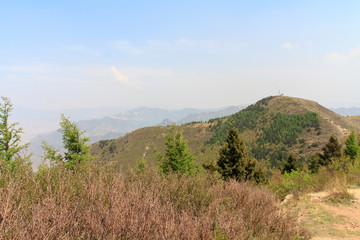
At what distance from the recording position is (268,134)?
102 m

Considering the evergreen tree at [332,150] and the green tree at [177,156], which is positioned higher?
the green tree at [177,156]

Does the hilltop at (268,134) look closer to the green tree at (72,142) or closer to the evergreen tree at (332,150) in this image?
the evergreen tree at (332,150)

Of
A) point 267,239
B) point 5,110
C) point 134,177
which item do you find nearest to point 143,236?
point 267,239

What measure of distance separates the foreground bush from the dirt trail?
1967 mm

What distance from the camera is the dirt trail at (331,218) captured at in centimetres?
703

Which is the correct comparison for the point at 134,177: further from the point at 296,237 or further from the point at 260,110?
the point at 260,110

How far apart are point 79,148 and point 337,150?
3984 cm

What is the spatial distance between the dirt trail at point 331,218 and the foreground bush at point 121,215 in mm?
1967

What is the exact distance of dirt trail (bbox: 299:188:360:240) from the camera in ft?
23.1

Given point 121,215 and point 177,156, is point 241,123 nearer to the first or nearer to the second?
point 177,156

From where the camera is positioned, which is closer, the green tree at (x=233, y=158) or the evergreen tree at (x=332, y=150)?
the green tree at (x=233, y=158)

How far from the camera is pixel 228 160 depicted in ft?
68.1

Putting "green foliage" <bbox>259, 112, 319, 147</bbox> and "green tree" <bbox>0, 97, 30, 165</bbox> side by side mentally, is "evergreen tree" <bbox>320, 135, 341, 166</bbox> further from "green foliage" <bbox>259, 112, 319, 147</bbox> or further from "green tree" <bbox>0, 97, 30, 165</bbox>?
"green foliage" <bbox>259, 112, 319, 147</bbox>

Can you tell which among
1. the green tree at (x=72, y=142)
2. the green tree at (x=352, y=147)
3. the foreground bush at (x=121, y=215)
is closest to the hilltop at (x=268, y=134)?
the green tree at (x=352, y=147)
